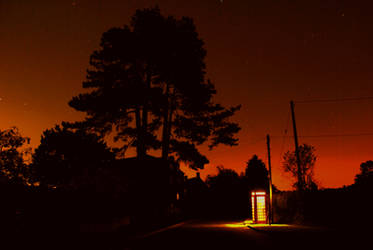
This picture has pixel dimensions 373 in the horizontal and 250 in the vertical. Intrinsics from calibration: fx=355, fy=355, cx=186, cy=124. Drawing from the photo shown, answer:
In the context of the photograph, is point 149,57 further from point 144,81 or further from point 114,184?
point 114,184

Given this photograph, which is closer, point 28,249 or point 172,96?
point 28,249

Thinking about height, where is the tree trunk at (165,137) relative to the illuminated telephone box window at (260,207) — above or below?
above

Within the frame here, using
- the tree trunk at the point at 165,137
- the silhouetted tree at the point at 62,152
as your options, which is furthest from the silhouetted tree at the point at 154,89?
the silhouetted tree at the point at 62,152

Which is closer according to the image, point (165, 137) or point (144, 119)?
point (144, 119)

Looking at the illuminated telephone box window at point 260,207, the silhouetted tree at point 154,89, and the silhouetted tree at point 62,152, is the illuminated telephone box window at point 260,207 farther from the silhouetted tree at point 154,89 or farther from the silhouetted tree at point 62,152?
the silhouetted tree at point 62,152

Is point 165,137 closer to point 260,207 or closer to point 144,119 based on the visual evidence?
point 144,119

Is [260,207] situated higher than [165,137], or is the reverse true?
[165,137]

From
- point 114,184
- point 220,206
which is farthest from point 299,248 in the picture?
point 220,206

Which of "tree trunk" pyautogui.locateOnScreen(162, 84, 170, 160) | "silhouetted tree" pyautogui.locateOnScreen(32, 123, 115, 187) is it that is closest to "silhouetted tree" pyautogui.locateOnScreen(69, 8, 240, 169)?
"tree trunk" pyautogui.locateOnScreen(162, 84, 170, 160)

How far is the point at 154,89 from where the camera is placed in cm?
2773

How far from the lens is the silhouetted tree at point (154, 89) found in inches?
1099

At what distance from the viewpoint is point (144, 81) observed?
97.7ft

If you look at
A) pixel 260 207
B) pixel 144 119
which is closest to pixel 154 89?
pixel 144 119

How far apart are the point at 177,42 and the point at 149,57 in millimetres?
2659
